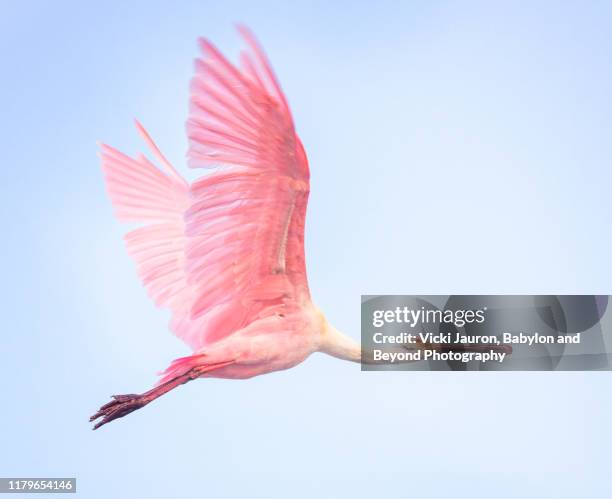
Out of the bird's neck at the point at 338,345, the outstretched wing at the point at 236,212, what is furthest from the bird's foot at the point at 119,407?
the bird's neck at the point at 338,345

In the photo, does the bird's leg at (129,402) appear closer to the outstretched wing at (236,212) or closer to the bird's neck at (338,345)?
the outstretched wing at (236,212)

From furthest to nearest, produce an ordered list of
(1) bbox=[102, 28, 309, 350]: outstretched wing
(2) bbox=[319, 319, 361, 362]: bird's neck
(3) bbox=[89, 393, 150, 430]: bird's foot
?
1. (2) bbox=[319, 319, 361, 362]: bird's neck
2. (3) bbox=[89, 393, 150, 430]: bird's foot
3. (1) bbox=[102, 28, 309, 350]: outstretched wing

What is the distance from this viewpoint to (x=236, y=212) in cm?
417

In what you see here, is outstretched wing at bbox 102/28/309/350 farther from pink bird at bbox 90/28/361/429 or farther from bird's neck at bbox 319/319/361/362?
bird's neck at bbox 319/319/361/362

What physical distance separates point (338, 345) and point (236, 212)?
90 cm

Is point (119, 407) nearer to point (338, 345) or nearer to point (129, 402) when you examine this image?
point (129, 402)

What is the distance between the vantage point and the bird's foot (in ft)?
13.4

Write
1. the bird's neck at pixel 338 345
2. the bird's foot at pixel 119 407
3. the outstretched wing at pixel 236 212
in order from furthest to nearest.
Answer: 1. the bird's neck at pixel 338 345
2. the bird's foot at pixel 119 407
3. the outstretched wing at pixel 236 212

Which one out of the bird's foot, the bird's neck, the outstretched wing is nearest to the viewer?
the outstretched wing

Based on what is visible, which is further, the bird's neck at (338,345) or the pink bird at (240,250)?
the bird's neck at (338,345)

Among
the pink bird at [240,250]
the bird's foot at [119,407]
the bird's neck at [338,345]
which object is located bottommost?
the bird's foot at [119,407]

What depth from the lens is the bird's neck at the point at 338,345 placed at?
461cm

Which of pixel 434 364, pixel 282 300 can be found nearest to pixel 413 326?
pixel 434 364

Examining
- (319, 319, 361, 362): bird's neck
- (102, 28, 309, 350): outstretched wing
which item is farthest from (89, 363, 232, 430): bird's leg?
(319, 319, 361, 362): bird's neck
